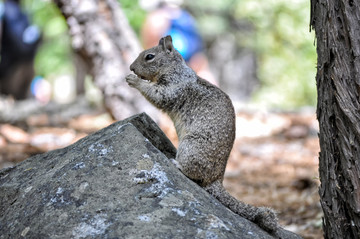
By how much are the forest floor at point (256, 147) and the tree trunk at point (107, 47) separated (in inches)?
26.5

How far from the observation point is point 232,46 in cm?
1520

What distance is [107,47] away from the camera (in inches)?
251

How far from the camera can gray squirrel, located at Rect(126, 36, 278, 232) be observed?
3104 mm

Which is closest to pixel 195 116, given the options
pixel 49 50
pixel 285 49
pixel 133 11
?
pixel 133 11

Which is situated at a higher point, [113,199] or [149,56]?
[149,56]

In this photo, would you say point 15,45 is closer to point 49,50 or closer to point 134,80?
point 49,50

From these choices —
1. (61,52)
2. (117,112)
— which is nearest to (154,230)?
(117,112)

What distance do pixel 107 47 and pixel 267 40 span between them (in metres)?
6.66

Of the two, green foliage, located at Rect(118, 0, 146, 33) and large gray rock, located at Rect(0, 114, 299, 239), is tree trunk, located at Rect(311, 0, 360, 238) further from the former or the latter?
green foliage, located at Rect(118, 0, 146, 33)

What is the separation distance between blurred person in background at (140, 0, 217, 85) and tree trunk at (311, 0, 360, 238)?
18.7ft

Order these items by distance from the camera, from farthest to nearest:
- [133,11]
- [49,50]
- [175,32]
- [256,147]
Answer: [49,50] → [133,11] → [175,32] → [256,147]

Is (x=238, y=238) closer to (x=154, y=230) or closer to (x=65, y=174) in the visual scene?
(x=154, y=230)

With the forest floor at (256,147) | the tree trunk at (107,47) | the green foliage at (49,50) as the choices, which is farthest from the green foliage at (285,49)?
the tree trunk at (107,47)

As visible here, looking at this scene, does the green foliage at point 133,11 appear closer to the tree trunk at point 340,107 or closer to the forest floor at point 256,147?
the forest floor at point 256,147
